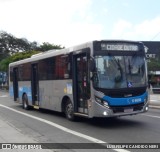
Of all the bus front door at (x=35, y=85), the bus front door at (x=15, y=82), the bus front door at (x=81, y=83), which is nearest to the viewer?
the bus front door at (x=81, y=83)

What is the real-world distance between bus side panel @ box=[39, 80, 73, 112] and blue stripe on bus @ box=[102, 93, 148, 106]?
97.9 inches

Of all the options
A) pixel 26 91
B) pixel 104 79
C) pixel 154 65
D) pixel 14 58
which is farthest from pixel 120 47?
pixel 154 65

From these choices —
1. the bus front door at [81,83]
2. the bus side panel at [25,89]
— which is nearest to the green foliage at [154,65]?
the bus side panel at [25,89]

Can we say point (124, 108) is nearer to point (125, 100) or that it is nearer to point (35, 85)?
point (125, 100)

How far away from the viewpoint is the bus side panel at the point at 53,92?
52.0 feet

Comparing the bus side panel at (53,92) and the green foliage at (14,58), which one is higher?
the green foliage at (14,58)

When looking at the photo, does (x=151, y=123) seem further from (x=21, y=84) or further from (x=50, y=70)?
(x=21, y=84)

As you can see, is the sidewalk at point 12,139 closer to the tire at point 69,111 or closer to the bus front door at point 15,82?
the tire at point 69,111

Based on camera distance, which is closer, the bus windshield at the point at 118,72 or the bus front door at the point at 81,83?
the bus windshield at the point at 118,72

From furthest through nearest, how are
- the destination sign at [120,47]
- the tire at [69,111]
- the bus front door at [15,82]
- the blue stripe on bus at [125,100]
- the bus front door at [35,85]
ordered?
1. the bus front door at [15,82]
2. the bus front door at [35,85]
3. the tire at [69,111]
4. the destination sign at [120,47]
5. the blue stripe on bus at [125,100]

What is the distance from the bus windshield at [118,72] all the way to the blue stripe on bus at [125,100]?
40 centimetres

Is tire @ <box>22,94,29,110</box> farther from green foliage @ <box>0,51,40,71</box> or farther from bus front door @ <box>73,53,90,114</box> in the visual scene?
green foliage @ <box>0,51,40,71</box>

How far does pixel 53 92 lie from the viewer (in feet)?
57.9

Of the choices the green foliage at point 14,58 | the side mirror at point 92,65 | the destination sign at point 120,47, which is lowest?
the side mirror at point 92,65
